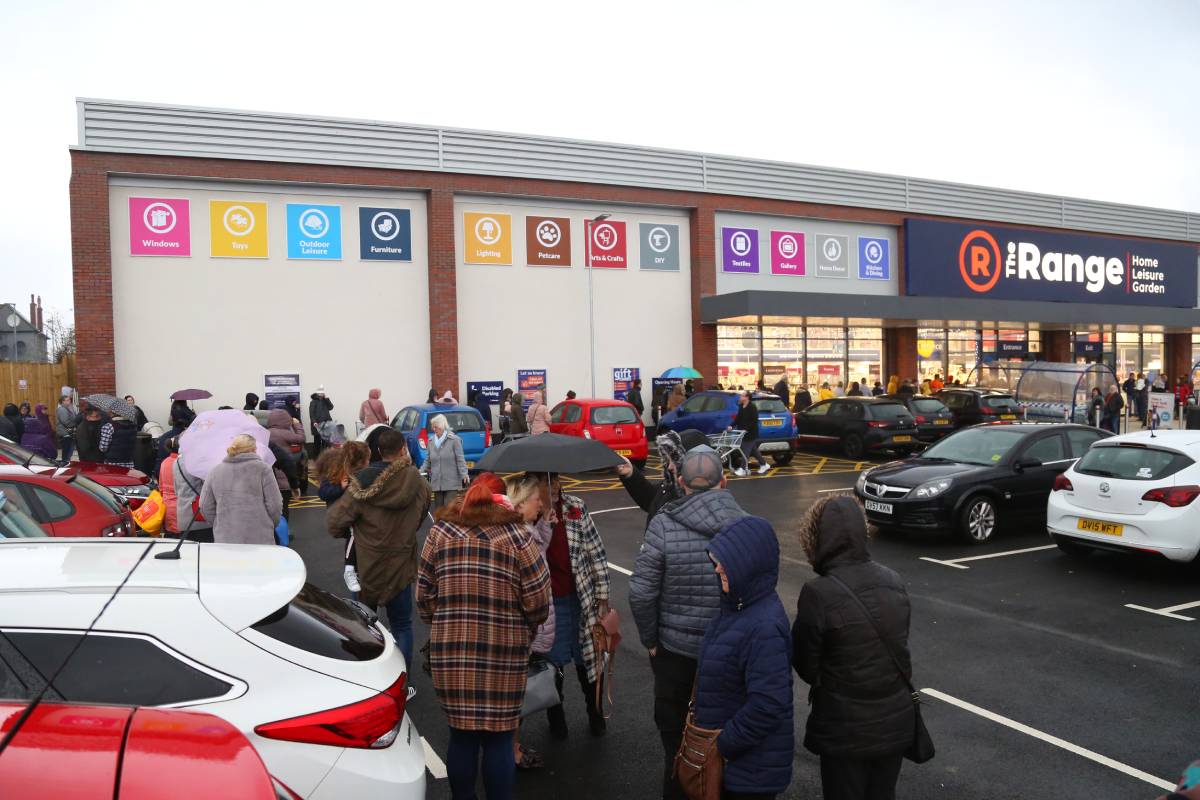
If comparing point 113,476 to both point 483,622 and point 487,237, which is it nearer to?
point 483,622

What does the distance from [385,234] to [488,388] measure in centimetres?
512

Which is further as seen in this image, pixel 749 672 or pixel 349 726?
pixel 749 672

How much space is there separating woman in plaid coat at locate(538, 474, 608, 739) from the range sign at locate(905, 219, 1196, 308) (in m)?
27.0

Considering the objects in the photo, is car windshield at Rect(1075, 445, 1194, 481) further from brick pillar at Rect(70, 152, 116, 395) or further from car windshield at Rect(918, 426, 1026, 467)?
brick pillar at Rect(70, 152, 116, 395)

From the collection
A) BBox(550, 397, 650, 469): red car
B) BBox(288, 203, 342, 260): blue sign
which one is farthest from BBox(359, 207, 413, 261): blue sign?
BBox(550, 397, 650, 469): red car

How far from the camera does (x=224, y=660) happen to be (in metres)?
2.63

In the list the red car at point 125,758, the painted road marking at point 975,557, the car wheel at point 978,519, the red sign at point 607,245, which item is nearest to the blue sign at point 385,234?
the red sign at point 607,245

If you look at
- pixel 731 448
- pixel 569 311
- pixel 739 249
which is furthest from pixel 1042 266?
pixel 731 448

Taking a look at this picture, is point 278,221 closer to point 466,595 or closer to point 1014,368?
point 466,595

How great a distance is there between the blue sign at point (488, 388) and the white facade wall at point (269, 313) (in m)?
1.25

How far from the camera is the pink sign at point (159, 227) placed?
64.6ft

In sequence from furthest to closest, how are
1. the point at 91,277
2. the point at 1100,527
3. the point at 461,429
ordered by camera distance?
1. the point at 91,277
2. the point at 461,429
3. the point at 1100,527

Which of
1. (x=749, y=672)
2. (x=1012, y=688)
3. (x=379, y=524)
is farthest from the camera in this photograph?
(x=1012, y=688)

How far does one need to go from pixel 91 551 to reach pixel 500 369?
2005 centimetres
